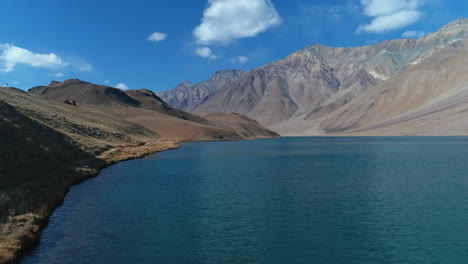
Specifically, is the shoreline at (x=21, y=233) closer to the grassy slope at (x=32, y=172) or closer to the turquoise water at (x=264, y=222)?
the grassy slope at (x=32, y=172)

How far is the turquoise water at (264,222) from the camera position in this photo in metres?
20.4

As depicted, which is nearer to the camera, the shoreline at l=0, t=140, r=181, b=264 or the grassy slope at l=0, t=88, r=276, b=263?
the shoreline at l=0, t=140, r=181, b=264

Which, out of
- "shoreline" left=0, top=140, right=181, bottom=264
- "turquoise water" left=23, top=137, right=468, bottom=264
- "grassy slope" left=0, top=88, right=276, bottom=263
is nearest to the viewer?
"shoreline" left=0, top=140, right=181, bottom=264

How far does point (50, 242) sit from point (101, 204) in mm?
10856

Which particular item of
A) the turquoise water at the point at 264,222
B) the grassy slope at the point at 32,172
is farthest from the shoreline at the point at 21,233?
the turquoise water at the point at 264,222

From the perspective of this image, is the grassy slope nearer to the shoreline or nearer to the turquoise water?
the shoreline

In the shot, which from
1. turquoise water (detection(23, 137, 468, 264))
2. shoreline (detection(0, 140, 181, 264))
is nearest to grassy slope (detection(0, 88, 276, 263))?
shoreline (detection(0, 140, 181, 264))

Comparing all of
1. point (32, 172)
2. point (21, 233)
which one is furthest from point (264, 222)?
point (32, 172)

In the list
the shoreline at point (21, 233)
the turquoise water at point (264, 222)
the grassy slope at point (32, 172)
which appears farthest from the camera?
the grassy slope at point (32, 172)

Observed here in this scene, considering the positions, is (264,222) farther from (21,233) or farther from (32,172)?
(32,172)

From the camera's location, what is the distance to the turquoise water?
20.4 meters

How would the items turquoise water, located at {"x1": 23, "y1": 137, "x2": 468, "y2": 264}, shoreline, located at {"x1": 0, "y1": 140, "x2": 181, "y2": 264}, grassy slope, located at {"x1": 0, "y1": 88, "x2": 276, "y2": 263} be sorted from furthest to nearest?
grassy slope, located at {"x1": 0, "y1": 88, "x2": 276, "y2": 263}, turquoise water, located at {"x1": 23, "y1": 137, "x2": 468, "y2": 264}, shoreline, located at {"x1": 0, "y1": 140, "x2": 181, "y2": 264}

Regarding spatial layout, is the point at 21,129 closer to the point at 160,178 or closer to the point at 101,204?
the point at 160,178

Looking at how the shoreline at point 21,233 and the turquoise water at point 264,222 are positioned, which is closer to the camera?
the shoreline at point 21,233
